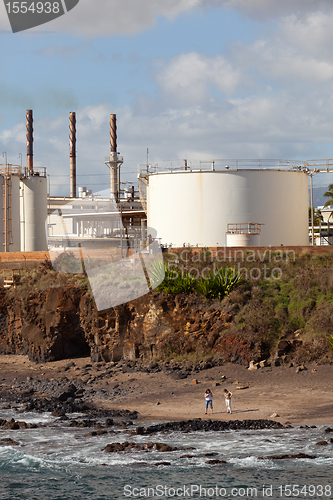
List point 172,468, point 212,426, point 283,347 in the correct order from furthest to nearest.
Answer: point 283,347, point 212,426, point 172,468

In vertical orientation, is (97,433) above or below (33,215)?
below

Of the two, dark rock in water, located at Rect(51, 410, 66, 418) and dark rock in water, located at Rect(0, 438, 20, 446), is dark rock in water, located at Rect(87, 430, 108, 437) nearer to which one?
dark rock in water, located at Rect(0, 438, 20, 446)

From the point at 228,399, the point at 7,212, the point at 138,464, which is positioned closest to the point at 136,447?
the point at 138,464

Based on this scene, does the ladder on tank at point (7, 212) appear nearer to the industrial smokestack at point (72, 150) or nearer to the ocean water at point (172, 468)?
the industrial smokestack at point (72, 150)

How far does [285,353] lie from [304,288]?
4336 mm

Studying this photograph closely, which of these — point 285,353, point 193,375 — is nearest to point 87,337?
point 193,375

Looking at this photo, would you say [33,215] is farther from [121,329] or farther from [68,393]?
[68,393]

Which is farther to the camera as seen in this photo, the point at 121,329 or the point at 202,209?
the point at 202,209

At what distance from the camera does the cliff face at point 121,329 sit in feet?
100

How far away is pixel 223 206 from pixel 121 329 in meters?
13.5

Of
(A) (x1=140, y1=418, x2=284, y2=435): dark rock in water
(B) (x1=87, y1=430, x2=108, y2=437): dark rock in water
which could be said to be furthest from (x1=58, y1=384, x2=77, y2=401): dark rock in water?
(A) (x1=140, y1=418, x2=284, y2=435): dark rock in water

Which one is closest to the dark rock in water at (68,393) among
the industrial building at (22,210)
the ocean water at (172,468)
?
the ocean water at (172,468)

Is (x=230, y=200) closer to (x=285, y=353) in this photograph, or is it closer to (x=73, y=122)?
(x=285, y=353)

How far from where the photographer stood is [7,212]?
48.8 meters
